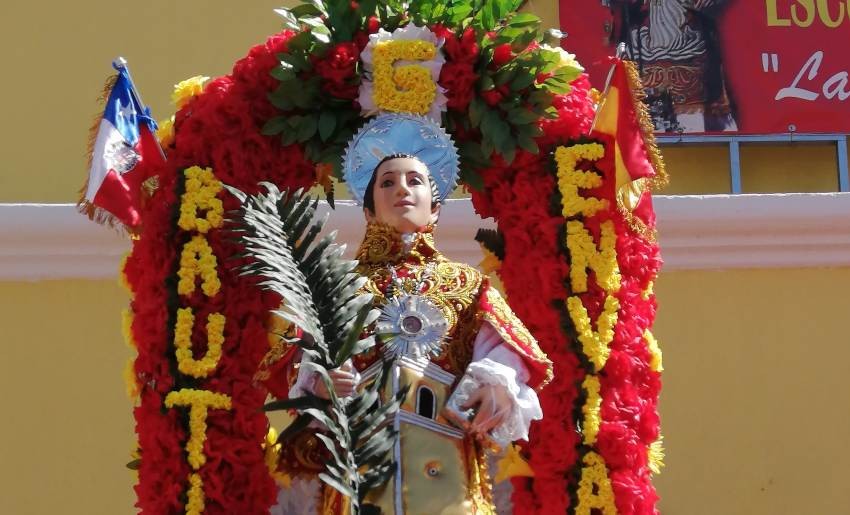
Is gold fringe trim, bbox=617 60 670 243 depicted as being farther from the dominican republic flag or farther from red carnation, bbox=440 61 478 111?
the dominican republic flag

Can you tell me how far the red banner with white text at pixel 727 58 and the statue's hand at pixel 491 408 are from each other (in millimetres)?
3168

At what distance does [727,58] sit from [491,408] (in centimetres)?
350

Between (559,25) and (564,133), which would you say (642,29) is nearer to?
(559,25)

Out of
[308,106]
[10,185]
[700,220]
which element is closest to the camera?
[308,106]

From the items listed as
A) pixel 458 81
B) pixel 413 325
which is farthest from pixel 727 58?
pixel 413 325

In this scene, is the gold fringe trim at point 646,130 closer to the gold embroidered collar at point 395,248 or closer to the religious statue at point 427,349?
the religious statue at point 427,349

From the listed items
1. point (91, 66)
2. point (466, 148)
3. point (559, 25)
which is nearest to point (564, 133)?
point (466, 148)

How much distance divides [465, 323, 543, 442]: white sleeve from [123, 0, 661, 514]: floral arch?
348mm

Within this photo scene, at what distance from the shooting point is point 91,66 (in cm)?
809

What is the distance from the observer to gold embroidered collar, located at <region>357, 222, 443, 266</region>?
5410 millimetres

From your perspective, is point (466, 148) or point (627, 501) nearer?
point (627, 501)

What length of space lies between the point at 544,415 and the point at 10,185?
3421 mm

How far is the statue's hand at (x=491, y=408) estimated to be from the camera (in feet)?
16.7

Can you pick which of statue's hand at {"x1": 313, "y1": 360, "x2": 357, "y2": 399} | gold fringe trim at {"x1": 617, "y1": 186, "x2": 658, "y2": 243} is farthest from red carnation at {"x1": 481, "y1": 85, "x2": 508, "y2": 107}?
statue's hand at {"x1": 313, "y1": 360, "x2": 357, "y2": 399}
